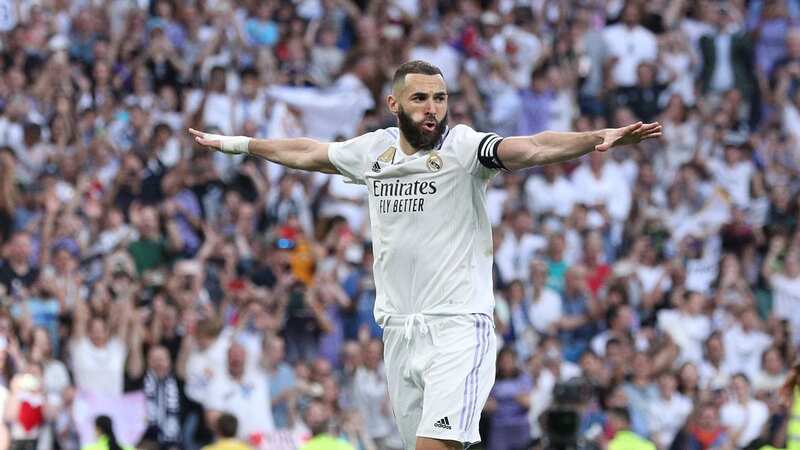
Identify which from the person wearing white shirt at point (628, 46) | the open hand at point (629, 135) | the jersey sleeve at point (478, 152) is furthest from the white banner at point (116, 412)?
the person wearing white shirt at point (628, 46)

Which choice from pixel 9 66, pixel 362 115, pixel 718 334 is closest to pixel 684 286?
pixel 718 334

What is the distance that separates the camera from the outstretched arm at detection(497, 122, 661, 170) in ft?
24.6

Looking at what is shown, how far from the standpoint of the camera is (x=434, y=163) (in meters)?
8.37

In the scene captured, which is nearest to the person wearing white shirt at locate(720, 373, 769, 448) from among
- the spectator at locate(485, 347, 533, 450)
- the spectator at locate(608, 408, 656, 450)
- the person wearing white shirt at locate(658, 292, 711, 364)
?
the person wearing white shirt at locate(658, 292, 711, 364)

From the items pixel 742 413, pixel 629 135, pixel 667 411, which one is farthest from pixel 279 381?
pixel 629 135

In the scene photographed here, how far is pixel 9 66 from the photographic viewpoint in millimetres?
18109

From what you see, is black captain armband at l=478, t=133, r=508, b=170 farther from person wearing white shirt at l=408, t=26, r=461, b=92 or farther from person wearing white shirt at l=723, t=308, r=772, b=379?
person wearing white shirt at l=408, t=26, r=461, b=92

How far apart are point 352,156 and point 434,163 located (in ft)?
1.78

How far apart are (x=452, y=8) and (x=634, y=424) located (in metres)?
7.22

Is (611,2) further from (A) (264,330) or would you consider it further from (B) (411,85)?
(B) (411,85)

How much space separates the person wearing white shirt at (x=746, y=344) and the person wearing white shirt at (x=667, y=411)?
52.1 inches

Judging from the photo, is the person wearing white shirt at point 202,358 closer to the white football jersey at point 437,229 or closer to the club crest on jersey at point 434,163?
the white football jersey at point 437,229

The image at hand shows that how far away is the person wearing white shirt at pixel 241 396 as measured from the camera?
1517 cm

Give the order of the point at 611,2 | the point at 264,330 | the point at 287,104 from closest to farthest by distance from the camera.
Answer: the point at 264,330
the point at 287,104
the point at 611,2
